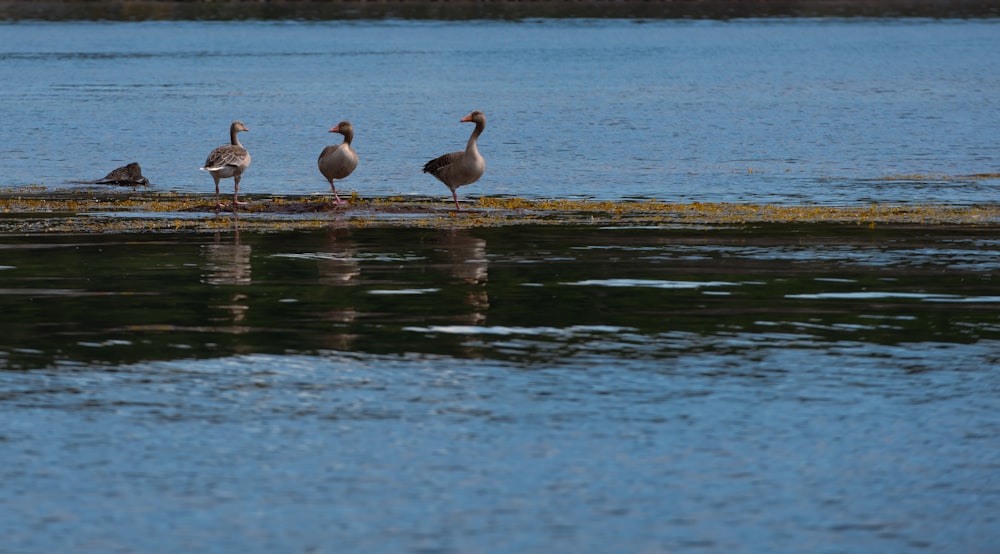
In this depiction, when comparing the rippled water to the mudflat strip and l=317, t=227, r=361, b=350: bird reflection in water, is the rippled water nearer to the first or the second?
l=317, t=227, r=361, b=350: bird reflection in water

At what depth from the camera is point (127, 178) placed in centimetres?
3606

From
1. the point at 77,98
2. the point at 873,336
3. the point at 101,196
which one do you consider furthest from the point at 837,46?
the point at 873,336

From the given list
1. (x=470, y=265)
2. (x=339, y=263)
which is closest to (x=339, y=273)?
(x=339, y=263)

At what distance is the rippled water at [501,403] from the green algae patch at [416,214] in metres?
4.73

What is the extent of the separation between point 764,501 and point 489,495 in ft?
5.82

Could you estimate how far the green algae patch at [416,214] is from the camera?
91.4 feet

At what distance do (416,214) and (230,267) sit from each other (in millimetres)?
7555

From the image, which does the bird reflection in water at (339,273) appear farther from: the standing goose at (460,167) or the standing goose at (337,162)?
the standing goose at (337,162)

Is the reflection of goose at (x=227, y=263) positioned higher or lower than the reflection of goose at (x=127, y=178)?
higher

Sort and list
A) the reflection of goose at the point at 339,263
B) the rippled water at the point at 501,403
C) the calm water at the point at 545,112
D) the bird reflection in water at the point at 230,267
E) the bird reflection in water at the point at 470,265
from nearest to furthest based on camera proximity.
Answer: the rippled water at the point at 501,403 < the bird reflection in water at the point at 470,265 < the bird reflection in water at the point at 230,267 < the reflection of goose at the point at 339,263 < the calm water at the point at 545,112

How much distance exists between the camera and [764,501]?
11273 mm

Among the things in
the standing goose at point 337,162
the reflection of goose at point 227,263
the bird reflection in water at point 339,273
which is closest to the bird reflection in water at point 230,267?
the reflection of goose at point 227,263

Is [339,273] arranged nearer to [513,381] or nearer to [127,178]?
[513,381]

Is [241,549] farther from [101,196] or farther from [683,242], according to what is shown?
[101,196]
